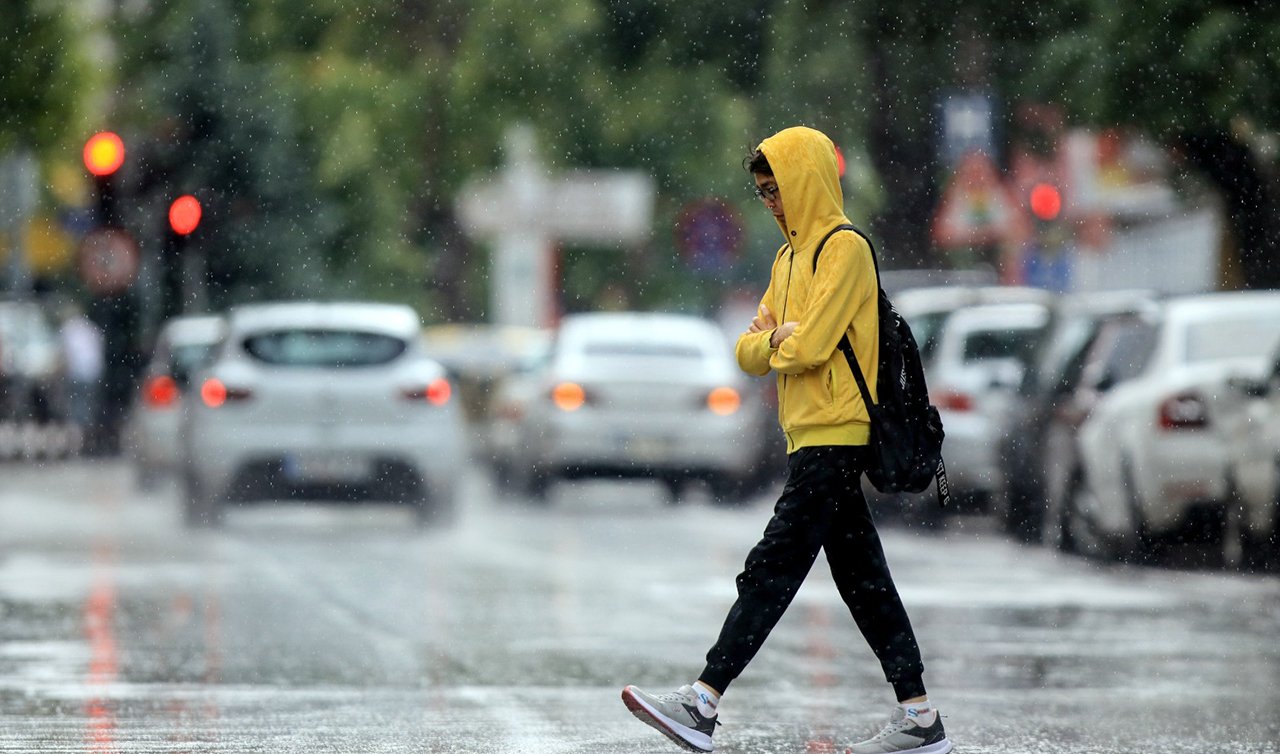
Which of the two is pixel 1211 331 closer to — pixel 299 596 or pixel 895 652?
pixel 299 596

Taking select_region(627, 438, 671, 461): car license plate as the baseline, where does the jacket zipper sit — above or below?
above

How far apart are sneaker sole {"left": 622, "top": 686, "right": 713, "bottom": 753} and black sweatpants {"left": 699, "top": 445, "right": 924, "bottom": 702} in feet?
0.59

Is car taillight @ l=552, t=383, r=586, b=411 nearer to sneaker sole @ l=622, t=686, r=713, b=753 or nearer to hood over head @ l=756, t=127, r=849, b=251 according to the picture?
hood over head @ l=756, t=127, r=849, b=251

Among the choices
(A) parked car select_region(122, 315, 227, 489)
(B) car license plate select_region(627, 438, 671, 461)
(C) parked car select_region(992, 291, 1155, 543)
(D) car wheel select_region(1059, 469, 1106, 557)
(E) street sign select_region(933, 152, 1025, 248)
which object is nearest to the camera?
(D) car wheel select_region(1059, 469, 1106, 557)

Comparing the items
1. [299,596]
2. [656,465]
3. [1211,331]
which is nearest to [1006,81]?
[656,465]

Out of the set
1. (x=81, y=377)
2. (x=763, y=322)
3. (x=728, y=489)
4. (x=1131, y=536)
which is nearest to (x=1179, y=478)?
(x=1131, y=536)

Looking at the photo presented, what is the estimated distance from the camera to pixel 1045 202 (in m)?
29.7

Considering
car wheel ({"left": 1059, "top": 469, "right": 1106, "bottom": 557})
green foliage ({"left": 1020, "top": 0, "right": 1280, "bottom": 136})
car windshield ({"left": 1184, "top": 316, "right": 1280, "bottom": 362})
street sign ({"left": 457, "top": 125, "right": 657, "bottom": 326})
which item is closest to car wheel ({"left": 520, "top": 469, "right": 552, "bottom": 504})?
green foliage ({"left": 1020, "top": 0, "right": 1280, "bottom": 136})

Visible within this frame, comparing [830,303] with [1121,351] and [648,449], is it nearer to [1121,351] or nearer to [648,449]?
[1121,351]

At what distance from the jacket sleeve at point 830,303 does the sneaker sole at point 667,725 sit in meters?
1.00

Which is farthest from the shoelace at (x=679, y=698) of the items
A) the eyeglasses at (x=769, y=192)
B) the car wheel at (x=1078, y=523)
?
the car wheel at (x=1078, y=523)

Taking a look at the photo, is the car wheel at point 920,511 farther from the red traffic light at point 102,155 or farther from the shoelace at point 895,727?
the shoelace at point 895,727

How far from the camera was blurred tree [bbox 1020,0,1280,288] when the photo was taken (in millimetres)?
24000

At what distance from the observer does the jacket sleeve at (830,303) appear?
787 cm
